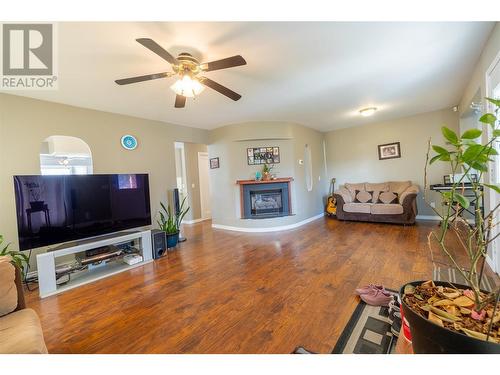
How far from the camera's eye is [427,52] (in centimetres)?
228

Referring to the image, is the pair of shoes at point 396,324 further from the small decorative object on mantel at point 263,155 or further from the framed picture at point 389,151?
the framed picture at point 389,151

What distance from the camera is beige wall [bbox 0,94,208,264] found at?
2.62 meters

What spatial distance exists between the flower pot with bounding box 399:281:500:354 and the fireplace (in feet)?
13.2

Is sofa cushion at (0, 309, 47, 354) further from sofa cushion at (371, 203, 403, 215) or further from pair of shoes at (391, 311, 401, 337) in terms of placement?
sofa cushion at (371, 203, 403, 215)

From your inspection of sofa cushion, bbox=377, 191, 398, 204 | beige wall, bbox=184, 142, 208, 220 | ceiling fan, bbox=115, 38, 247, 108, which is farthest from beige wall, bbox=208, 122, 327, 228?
ceiling fan, bbox=115, 38, 247, 108

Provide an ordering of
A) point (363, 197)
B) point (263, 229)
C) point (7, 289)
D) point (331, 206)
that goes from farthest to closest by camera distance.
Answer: point (331, 206) < point (363, 197) < point (263, 229) < point (7, 289)

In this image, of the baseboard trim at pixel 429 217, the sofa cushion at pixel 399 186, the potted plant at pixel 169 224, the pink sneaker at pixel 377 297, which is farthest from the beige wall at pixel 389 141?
the potted plant at pixel 169 224

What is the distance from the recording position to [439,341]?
70 cm

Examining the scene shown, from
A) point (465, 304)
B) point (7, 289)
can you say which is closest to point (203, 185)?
point (7, 289)

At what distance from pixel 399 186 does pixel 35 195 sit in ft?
20.9

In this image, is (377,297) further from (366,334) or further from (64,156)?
(64,156)

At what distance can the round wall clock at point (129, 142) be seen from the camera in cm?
363

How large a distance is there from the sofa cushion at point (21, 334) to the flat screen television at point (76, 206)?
4.88 feet
